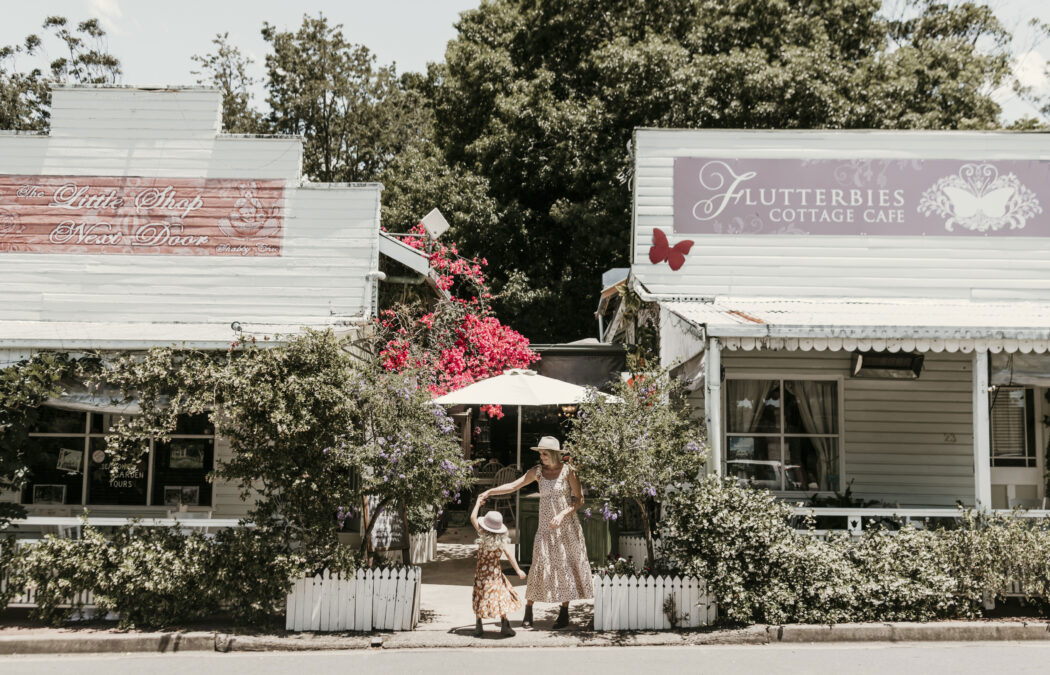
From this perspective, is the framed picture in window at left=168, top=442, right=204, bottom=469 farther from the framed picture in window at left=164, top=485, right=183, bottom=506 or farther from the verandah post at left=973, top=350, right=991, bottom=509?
the verandah post at left=973, top=350, right=991, bottom=509

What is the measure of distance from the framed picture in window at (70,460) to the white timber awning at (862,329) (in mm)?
8142

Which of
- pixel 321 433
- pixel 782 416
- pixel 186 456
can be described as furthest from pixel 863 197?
pixel 186 456

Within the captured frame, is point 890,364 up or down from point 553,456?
up

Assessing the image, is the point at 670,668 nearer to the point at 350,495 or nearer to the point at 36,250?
the point at 350,495

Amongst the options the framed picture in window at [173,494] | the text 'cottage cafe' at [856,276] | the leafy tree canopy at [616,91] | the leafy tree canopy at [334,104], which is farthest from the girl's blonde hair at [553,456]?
the leafy tree canopy at [334,104]

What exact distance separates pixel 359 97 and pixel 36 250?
→ 19501 millimetres

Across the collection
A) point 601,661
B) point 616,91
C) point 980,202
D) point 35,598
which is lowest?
point 601,661

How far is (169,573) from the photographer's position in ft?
26.2

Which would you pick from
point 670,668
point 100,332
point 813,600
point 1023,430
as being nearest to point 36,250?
point 100,332

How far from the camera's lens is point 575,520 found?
8.24 meters

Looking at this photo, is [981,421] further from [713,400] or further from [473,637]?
[473,637]

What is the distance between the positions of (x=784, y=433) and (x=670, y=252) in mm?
3017

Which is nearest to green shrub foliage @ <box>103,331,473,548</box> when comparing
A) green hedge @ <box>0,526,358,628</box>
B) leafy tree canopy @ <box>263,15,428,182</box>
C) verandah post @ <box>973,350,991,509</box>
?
green hedge @ <box>0,526,358,628</box>

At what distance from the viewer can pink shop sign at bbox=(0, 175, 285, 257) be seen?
39.1 ft
